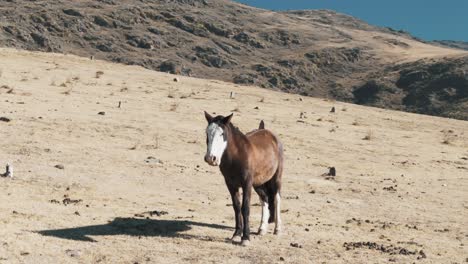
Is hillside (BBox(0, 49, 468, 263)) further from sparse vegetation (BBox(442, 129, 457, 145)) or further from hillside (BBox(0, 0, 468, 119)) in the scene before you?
hillside (BBox(0, 0, 468, 119))

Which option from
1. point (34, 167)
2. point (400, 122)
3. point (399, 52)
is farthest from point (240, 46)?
point (34, 167)

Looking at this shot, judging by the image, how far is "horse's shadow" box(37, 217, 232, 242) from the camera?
1022cm

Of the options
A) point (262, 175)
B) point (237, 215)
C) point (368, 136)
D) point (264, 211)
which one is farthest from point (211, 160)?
point (368, 136)

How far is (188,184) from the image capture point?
53.5 feet

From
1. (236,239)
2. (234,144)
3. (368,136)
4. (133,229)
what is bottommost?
(133,229)

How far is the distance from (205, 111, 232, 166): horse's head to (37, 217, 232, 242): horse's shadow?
1884 mm

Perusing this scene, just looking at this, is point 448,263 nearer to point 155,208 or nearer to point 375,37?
point 155,208

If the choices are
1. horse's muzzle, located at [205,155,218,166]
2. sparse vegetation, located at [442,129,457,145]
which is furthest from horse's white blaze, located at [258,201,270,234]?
sparse vegetation, located at [442,129,457,145]

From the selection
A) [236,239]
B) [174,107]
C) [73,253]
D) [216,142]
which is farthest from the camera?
[174,107]

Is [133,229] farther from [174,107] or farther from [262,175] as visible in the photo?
[174,107]

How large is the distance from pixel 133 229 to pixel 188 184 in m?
5.39

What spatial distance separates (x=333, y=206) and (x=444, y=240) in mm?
3512

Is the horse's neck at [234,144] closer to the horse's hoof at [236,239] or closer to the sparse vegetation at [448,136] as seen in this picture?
the horse's hoof at [236,239]

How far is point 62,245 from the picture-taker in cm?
950
